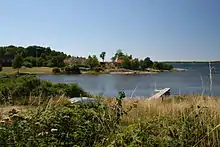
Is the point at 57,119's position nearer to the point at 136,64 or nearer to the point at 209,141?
the point at 209,141

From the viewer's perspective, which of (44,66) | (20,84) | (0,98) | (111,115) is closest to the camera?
(111,115)

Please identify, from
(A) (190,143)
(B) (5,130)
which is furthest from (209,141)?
(B) (5,130)

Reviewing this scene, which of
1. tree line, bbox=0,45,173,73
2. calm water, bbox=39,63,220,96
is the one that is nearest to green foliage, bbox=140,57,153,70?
tree line, bbox=0,45,173,73

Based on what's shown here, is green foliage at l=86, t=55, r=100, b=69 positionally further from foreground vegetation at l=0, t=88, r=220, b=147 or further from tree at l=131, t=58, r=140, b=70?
foreground vegetation at l=0, t=88, r=220, b=147

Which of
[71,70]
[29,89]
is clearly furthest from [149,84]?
[71,70]

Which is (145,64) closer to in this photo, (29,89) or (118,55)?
(118,55)

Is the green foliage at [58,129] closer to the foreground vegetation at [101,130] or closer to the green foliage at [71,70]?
the foreground vegetation at [101,130]

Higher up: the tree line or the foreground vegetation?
the tree line

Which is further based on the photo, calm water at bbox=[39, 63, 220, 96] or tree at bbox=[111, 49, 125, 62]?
tree at bbox=[111, 49, 125, 62]

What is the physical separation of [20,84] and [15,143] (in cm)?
914

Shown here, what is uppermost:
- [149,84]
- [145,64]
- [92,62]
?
[92,62]

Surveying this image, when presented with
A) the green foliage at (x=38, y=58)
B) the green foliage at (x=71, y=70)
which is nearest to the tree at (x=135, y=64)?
the green foliage at (x=38, y=58)

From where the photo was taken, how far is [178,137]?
2703mm

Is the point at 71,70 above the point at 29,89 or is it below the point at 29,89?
above
